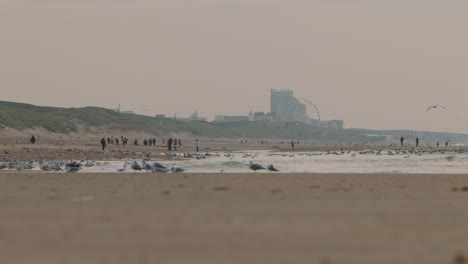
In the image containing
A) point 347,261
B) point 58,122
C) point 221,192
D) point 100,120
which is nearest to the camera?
point 347,261

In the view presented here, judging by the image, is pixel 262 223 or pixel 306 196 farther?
pixel 306 196

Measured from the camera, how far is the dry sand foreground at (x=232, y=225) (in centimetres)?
771

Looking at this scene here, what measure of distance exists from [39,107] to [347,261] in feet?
539

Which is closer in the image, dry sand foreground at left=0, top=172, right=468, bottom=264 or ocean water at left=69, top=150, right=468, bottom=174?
dry sand foreground at left=0, top=172, right=468, bottom=264

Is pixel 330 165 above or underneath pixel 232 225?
underneath

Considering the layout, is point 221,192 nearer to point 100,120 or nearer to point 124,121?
point 100,120

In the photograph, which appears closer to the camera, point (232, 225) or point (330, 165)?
point (232, 225)

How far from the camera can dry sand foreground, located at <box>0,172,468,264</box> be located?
25.3ft

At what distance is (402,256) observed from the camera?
755 centimetres

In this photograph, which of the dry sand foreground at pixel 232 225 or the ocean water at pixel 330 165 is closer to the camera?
the dry sand foreground at pixel 232 225

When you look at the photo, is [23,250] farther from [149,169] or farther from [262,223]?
[149,169]

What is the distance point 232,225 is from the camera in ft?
31.9

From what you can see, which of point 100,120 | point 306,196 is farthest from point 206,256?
point 100,120

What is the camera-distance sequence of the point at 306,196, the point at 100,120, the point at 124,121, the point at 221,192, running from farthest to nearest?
the point at 124,121
the point at 100,120
the point at 221,192
the point at 306,196
